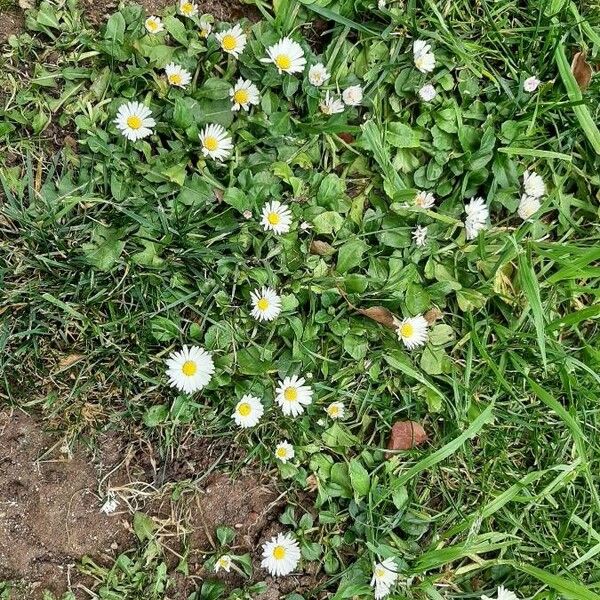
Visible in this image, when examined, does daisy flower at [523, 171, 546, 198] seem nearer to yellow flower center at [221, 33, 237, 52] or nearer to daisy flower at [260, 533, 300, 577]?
yellow flower center at [221, 33, 237, 52]

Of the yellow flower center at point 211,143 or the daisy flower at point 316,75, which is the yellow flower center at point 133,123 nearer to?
the yellow flower center at point 211,143

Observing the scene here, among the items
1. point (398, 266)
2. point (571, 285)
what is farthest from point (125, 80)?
point (571, 285)

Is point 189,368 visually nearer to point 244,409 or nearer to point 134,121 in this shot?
point 244,409

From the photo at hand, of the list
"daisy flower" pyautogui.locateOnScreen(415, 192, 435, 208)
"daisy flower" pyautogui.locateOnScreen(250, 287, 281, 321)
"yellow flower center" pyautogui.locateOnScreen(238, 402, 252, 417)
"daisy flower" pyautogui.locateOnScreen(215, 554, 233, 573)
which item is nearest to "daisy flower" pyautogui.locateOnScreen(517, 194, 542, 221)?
"daisy flower" pyautogui.locateOnScreen(415, 192, 435, 208)

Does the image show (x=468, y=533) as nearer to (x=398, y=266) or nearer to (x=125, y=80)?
(x=398, y=266)

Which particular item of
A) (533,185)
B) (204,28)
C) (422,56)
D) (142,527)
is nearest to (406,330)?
(533,185)

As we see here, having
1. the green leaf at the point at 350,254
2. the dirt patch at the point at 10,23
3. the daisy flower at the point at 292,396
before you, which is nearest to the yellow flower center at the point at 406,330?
the green leaf at the point at 350,254
